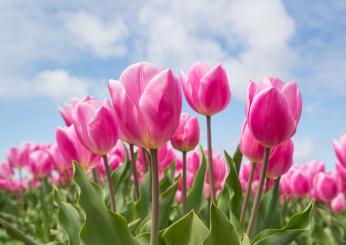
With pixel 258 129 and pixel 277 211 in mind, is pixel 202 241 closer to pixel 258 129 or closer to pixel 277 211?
pixel 258 129

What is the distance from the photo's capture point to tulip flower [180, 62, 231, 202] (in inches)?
72.0

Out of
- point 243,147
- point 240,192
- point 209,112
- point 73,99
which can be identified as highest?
point 73,99

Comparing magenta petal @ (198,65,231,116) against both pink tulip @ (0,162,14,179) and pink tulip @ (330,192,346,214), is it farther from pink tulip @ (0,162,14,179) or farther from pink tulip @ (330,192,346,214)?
pink tulip @ (0,162,14,179)

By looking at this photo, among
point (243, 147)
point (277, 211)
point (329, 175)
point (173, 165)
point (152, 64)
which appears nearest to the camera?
point (152, 64)

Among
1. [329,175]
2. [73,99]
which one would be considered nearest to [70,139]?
[73,99]

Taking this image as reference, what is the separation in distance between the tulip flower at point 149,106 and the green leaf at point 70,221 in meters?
0.59

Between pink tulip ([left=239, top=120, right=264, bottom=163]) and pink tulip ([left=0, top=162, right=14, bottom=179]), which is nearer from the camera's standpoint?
pink tulip ([left=239, top=120, right=264, bottom=163])

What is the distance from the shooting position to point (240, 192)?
1.85 metres

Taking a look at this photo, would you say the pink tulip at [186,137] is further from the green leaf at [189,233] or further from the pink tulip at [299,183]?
the pink tulip at [299,183]

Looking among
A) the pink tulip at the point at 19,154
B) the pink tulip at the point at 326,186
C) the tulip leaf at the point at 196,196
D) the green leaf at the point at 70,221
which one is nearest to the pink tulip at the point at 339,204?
the pink tulip at the point at 326,186

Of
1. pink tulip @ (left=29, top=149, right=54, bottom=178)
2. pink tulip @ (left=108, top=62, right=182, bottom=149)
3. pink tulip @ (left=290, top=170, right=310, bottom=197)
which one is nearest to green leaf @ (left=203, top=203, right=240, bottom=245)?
→ pink tulip @ (left=108, top=62, right=182, bottom=149)

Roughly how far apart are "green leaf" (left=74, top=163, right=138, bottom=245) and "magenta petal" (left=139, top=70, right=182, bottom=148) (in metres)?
0.26

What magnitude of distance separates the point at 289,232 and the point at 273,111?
390 millimetres

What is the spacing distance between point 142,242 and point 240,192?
0.45 meters
